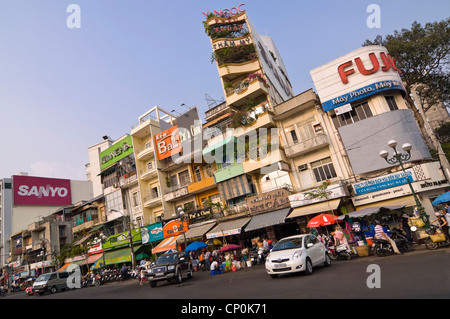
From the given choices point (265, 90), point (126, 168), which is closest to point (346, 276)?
point (265, 90)

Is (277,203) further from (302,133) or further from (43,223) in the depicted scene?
(43,223)

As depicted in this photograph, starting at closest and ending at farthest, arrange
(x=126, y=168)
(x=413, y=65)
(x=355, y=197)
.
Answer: (x=355, y=197) → (x=413, y=65) → (x=126, y=168)

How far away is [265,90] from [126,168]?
2208 centimetres

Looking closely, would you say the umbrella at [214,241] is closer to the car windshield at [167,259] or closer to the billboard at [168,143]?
the car windshield at [167,259]

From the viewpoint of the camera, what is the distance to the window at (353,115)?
70.2 ft

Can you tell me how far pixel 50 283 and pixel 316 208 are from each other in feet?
75.9

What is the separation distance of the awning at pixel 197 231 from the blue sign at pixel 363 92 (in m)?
15.1

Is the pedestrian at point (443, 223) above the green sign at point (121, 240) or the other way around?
the other way around

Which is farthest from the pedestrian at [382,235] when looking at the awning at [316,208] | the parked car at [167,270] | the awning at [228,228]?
the awning at [228,228]

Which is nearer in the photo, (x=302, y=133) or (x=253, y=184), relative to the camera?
(x=302, y=133)

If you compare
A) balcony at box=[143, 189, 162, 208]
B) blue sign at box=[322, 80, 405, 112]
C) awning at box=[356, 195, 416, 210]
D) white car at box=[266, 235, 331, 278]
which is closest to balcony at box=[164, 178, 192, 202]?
balcony at box=[143, 189, 162, 208]

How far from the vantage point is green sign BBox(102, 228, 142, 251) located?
3294 cm

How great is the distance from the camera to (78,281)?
26531 mm

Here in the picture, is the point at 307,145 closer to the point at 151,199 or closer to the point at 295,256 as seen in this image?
the point at 295,256
